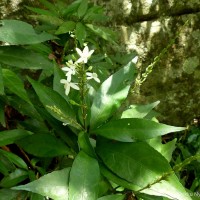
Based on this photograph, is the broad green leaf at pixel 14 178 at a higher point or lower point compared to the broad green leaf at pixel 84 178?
lower

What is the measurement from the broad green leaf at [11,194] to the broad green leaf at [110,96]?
337mm

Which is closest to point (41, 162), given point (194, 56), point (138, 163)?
point (138, 163)

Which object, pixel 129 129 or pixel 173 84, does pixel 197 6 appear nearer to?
pixel 173 84

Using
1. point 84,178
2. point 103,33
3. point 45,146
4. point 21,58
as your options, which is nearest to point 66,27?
point 103,33

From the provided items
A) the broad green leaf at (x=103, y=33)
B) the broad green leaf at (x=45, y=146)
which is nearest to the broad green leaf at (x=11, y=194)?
the broad green leaf at (x=45, y=146)

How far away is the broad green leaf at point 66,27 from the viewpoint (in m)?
1.42

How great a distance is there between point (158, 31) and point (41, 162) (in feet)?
3.88

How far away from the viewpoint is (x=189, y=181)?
2.22 metres

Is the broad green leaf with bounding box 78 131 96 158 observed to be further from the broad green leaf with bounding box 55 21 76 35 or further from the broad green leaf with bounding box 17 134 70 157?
the broad green leaf with bounding box 55 21 76 35

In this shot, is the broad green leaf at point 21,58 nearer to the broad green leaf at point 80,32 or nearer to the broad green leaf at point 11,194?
the broad green leaf at point 80,32

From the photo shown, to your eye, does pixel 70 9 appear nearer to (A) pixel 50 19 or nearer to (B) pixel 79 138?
(A) pixel 50 19

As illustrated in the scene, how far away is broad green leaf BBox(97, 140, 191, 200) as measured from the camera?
1044 millimetres

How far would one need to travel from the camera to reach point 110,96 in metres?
1.18

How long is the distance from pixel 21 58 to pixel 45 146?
1.03 feet
